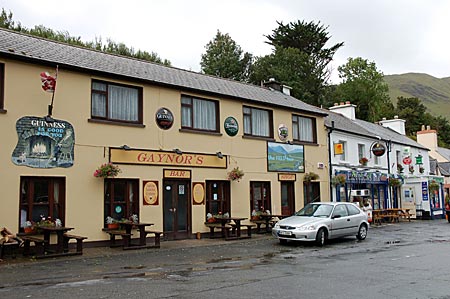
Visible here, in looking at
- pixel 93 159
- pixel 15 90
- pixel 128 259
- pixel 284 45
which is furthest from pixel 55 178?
pixel 284 45

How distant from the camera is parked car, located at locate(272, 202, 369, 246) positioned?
16875 millimetres

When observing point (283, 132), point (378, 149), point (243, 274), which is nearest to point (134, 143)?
point (243, 274)

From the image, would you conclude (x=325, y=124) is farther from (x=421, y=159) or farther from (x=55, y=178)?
(x=55, y=178)

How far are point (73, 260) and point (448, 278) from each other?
9.47 metres

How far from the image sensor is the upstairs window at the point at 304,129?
83.0 feet

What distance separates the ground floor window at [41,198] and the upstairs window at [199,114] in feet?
19.4

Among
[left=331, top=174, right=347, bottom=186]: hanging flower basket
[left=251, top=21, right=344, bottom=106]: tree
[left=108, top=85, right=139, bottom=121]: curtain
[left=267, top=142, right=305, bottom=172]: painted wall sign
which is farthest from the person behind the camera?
[left=251, top=21, right=344, bottom=106]: tree

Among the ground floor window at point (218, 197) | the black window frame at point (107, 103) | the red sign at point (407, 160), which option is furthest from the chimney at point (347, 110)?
the black window frame at point (107, 103)

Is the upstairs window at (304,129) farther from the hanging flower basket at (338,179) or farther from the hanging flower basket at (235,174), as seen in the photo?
the hanging flower basket at (235,174)

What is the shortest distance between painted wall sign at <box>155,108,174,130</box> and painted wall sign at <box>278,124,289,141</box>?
23.0ft

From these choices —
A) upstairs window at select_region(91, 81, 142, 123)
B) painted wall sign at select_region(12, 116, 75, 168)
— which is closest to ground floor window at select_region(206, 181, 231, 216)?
upstairs window at select_region(91, 81, 142, 123)

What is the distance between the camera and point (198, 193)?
19719 mm

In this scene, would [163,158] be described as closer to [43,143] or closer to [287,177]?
[43,143]

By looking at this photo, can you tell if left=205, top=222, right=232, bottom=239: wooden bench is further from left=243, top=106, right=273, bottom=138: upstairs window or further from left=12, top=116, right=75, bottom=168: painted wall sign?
left=12, top=116, right=75, bottom=168: painted wall sign
